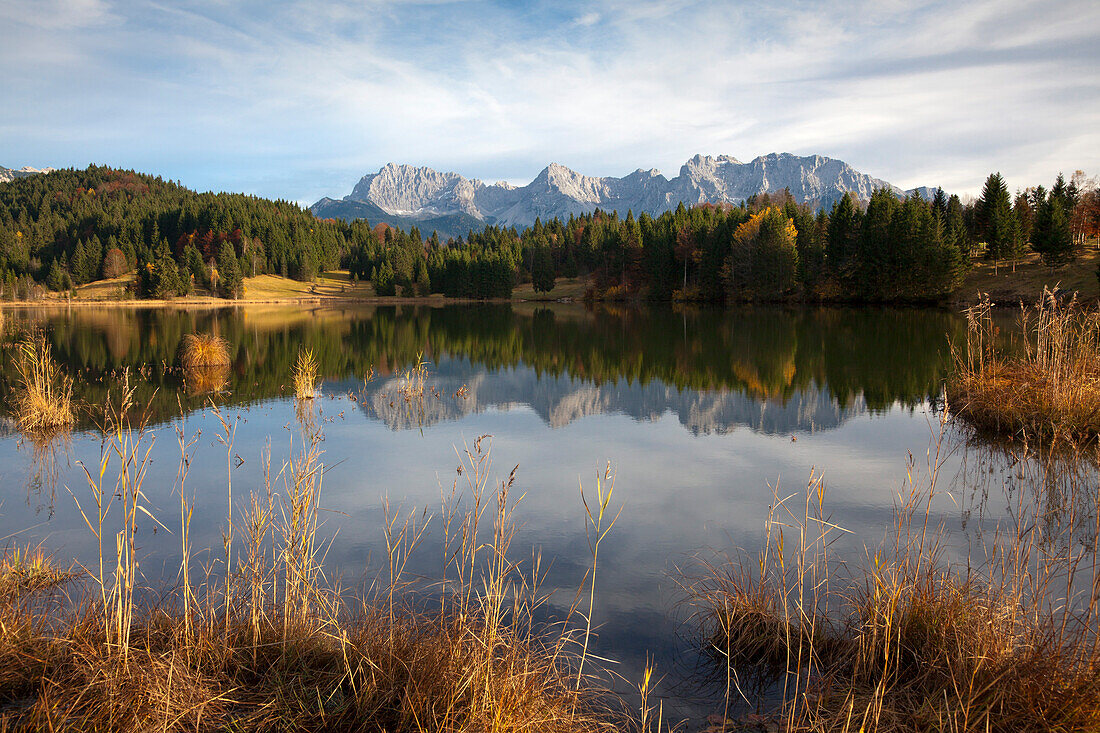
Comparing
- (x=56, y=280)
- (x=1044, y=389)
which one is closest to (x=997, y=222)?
(x=1044, y=389)

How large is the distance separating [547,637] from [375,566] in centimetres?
242

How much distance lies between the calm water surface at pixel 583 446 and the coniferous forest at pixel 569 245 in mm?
34387

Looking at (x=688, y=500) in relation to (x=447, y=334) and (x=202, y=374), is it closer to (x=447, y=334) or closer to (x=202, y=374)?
(x=202, y=374)

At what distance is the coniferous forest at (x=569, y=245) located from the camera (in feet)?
188

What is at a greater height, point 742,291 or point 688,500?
point 742,291

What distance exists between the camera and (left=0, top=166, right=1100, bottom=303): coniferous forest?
5722 cm

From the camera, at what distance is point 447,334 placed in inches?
1534

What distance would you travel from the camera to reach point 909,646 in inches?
178

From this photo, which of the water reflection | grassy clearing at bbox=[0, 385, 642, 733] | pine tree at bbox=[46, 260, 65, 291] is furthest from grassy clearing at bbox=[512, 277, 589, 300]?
grassy clearing at bbox=[0, 385, 642, 733]

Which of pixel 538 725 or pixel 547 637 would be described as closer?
pixel 538 725

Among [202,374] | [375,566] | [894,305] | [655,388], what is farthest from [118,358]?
[894,305]

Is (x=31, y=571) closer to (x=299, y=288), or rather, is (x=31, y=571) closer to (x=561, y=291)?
(x=561, y=291)

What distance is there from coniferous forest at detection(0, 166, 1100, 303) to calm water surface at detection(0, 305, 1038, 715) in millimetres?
34387

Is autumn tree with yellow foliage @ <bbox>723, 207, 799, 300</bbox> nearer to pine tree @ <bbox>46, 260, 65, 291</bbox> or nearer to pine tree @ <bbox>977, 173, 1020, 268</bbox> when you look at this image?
pine tree @ <bbox>977, 173, 1020, 268</bbox>
